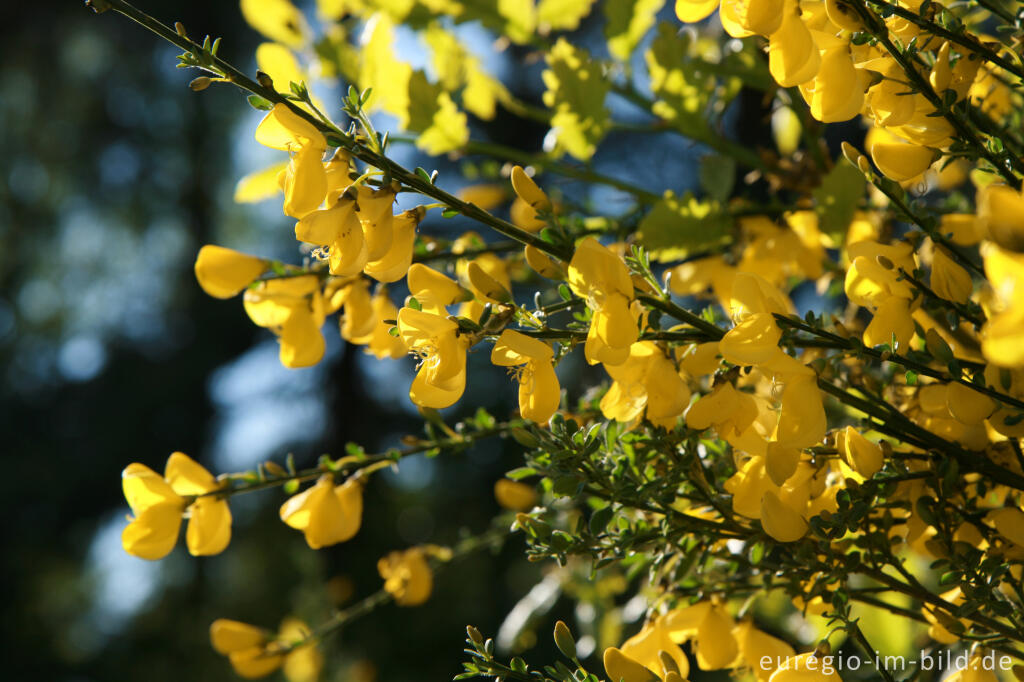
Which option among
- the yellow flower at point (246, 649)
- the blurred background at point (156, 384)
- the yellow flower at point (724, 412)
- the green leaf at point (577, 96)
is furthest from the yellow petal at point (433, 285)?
the blurred background at point (156, 384)

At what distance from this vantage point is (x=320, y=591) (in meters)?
1.64

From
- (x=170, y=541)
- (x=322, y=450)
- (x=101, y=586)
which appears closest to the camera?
(x=170, y=541)

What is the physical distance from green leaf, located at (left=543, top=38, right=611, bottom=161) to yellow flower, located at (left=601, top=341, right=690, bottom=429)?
220mm

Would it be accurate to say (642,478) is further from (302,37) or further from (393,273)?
(302,37)

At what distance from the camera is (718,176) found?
1.65ft

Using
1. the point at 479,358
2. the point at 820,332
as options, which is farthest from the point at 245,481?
the point at 479,358

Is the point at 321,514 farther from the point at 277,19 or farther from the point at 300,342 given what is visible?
the point at 277,19

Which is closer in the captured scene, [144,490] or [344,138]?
[344,138]

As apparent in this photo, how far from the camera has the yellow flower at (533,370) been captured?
29cm

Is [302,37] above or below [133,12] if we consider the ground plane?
below

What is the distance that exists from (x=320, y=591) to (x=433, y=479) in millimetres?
1156

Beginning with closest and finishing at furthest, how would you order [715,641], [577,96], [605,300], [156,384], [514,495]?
1. [605,300]
2. [715,641]
3. [577,96]
4. [514,495]
5. [156,384]

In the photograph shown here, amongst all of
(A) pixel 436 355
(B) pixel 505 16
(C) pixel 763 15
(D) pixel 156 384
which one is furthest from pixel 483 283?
(D) pixel 156 384

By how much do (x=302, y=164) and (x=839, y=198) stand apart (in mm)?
287
